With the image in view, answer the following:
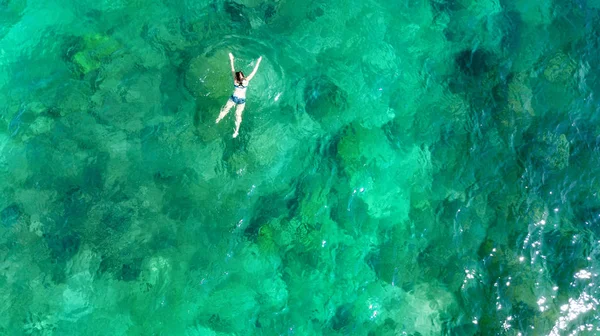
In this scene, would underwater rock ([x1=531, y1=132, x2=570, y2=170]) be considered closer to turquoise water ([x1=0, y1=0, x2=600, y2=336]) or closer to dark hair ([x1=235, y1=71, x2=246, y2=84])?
turquoise water ([x1=0, y1=0, x2=600, y2=336])

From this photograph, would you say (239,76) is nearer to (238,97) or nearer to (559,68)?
(238,97)

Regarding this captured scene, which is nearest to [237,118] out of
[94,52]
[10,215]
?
[94,52]

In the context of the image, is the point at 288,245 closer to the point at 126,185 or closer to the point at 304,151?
the point at 304,151

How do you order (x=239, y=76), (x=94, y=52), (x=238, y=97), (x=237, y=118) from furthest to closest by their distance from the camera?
(x=94, y=52) → (x=237, y=118) → (x=238, y=97) → (x=239, y=76)

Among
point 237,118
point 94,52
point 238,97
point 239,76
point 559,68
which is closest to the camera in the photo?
point 239,76

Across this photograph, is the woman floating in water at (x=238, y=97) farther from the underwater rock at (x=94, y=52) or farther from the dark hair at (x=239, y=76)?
the underwater rock at (x=94, y=52)

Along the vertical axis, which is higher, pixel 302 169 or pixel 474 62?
pixel 474 62
